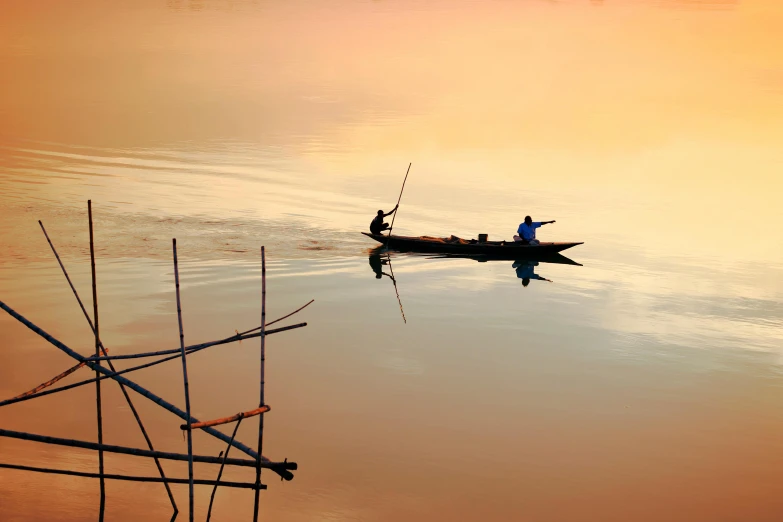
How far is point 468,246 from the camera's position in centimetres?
1586

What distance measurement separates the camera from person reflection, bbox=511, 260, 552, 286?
1514cm

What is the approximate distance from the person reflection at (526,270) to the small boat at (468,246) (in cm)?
14

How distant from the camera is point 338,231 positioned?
56.0ft

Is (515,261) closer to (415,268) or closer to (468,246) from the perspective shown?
(468,246)

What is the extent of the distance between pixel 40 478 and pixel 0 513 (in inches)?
21.3

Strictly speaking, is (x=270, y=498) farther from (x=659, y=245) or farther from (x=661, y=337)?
(x=659, y=245)

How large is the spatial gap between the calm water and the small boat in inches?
10.1

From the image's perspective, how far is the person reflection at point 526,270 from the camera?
1514 cm

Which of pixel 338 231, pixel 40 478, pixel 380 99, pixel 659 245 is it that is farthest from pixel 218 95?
pixel 40 478

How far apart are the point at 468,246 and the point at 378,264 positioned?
142 cm

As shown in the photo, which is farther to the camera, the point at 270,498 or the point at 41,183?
the point at 41,183

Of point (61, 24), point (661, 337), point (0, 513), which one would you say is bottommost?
point (0, 513)

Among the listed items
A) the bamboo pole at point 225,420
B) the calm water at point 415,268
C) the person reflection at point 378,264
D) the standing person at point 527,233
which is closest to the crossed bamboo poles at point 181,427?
the bamboo pole at point 225,420

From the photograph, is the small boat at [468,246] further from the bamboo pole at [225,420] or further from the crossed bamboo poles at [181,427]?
the bamboo pole at [225,420]
